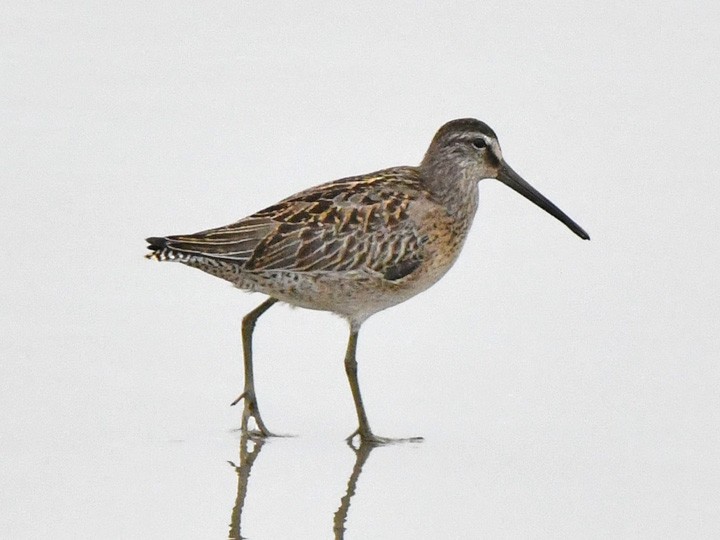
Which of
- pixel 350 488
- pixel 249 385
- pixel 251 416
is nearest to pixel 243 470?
pixel 350 488

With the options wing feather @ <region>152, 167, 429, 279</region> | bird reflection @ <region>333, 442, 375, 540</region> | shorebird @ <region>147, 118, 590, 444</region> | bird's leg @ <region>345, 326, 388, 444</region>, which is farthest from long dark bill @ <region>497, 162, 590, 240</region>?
bird reflection @ <region>333, 442, 375, 540</region>

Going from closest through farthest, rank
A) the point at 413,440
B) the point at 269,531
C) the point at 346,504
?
the point at 269,531
the point at 346,504
the point at 413,440

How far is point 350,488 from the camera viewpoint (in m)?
6.95

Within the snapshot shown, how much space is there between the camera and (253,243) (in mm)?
7855

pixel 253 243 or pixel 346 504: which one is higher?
pixel 253 243

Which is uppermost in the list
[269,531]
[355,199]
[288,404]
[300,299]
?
[355,199]

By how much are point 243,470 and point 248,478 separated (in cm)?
13

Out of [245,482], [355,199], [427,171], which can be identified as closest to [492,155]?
[427,171]

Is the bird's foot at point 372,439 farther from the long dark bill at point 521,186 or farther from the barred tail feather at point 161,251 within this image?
the long dark bill at point 521,186

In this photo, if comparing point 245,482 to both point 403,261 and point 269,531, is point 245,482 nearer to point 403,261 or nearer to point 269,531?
point 269,531

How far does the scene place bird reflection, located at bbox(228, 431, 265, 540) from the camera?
6.27 meters

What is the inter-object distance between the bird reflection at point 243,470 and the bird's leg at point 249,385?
0.26ft

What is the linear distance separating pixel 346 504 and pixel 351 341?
1535mm

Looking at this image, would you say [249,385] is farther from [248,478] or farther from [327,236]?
[248,478]
